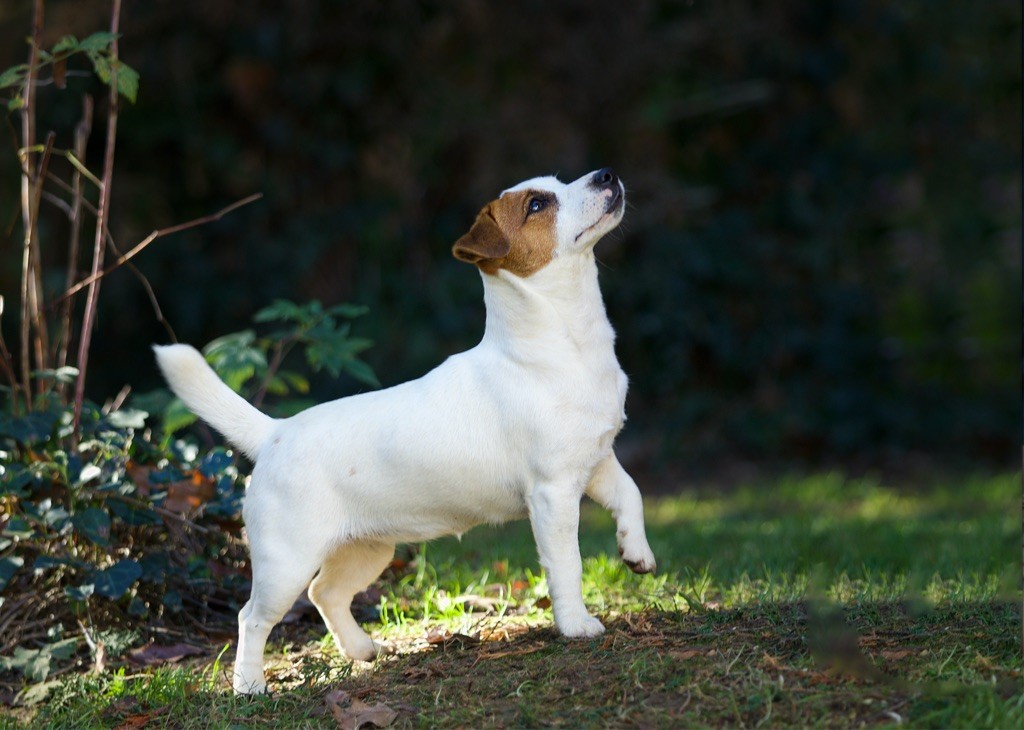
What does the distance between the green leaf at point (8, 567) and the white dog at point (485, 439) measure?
0.88m

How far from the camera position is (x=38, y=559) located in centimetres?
415

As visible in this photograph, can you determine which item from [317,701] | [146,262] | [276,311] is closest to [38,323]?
[276,311]

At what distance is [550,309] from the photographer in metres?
3.81

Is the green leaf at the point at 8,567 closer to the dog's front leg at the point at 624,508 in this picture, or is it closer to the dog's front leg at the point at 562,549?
the dog's front leg at the point at 562,549

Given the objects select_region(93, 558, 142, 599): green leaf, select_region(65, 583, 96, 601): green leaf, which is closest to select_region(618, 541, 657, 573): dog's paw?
select_region(93, 558, 142, 599): green leaf

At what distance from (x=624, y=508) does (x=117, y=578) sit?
1760 mm

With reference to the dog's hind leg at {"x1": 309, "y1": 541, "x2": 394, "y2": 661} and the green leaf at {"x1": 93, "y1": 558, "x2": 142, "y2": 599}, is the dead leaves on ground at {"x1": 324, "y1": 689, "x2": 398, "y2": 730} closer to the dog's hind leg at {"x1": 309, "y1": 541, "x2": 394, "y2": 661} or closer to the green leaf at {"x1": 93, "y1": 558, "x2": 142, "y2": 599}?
the dog's hind leg at {"x1": 309, "y1": 541, "x2": 394, "y2": 661}

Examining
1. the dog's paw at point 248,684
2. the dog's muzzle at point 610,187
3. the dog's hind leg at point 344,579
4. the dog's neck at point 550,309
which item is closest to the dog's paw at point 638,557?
the dog's neck at point 550,309

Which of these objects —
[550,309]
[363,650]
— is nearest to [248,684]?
[363,650]

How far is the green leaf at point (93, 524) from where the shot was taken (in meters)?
4.19

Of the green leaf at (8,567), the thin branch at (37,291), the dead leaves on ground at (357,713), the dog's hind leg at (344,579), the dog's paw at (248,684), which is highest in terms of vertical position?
the thin branch at (37,291)

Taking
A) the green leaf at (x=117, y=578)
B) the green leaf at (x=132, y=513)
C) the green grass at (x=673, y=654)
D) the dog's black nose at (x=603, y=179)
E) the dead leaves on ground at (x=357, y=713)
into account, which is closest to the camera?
the green grass at (x=673, y=654)

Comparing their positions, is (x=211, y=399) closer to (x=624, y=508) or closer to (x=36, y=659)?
(x=36, y=659)

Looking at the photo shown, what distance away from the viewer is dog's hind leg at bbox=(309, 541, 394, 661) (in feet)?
13.1
